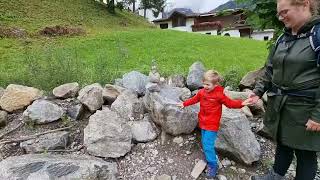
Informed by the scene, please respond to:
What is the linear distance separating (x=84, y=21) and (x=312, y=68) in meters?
26.0

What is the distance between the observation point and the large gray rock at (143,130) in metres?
4.33

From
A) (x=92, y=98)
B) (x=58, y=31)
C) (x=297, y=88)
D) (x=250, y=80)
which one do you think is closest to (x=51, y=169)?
(x=92, y=98)

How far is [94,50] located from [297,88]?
13.0m

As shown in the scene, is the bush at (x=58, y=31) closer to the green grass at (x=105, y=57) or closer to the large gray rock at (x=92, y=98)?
the green grass at (x=105, y=57)

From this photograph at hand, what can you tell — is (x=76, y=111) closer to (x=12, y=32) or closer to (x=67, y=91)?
(x=67, y=91)

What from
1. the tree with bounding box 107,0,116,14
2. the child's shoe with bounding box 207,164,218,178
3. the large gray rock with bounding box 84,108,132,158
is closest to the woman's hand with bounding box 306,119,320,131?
the child's shoe with bounding box 207,164,218,178

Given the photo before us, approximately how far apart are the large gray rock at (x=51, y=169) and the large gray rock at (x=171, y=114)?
2.82 ft

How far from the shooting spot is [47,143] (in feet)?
13.9

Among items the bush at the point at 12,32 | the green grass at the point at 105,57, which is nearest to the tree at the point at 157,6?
the green grass at the point at 105,57

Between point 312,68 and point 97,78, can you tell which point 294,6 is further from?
point 97,78

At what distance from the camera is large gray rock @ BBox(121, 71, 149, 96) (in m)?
5.09

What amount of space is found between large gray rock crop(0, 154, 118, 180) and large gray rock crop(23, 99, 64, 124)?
1011 millimetres

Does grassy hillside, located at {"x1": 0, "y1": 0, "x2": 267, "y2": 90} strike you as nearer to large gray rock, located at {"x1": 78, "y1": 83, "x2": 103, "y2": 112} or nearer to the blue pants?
large gray rock, located at {"x1": 78, "y1": 83, "x2": 103, "y2": 112}

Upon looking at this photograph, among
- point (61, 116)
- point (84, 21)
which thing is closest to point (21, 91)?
point (61, 116)
